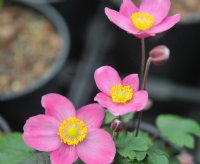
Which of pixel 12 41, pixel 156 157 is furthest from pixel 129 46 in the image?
pixel 156 157

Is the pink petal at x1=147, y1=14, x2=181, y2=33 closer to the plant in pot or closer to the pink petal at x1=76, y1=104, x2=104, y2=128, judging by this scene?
the plant in pot

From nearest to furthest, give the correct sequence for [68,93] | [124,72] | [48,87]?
[48,87] → [68,93] → [124,72]

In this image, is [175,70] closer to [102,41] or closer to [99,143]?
[102,41]

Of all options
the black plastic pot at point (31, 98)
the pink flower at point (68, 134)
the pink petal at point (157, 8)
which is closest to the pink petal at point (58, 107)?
the pink flower at point (68, 134)

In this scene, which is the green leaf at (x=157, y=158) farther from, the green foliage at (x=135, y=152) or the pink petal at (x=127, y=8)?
the pink petal at (x=127, y=8)

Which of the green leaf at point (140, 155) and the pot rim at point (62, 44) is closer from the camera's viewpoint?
the green leaf at point (140, 155)

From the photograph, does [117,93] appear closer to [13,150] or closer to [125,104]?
[125,104]

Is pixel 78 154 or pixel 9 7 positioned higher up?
pixel 9 7
